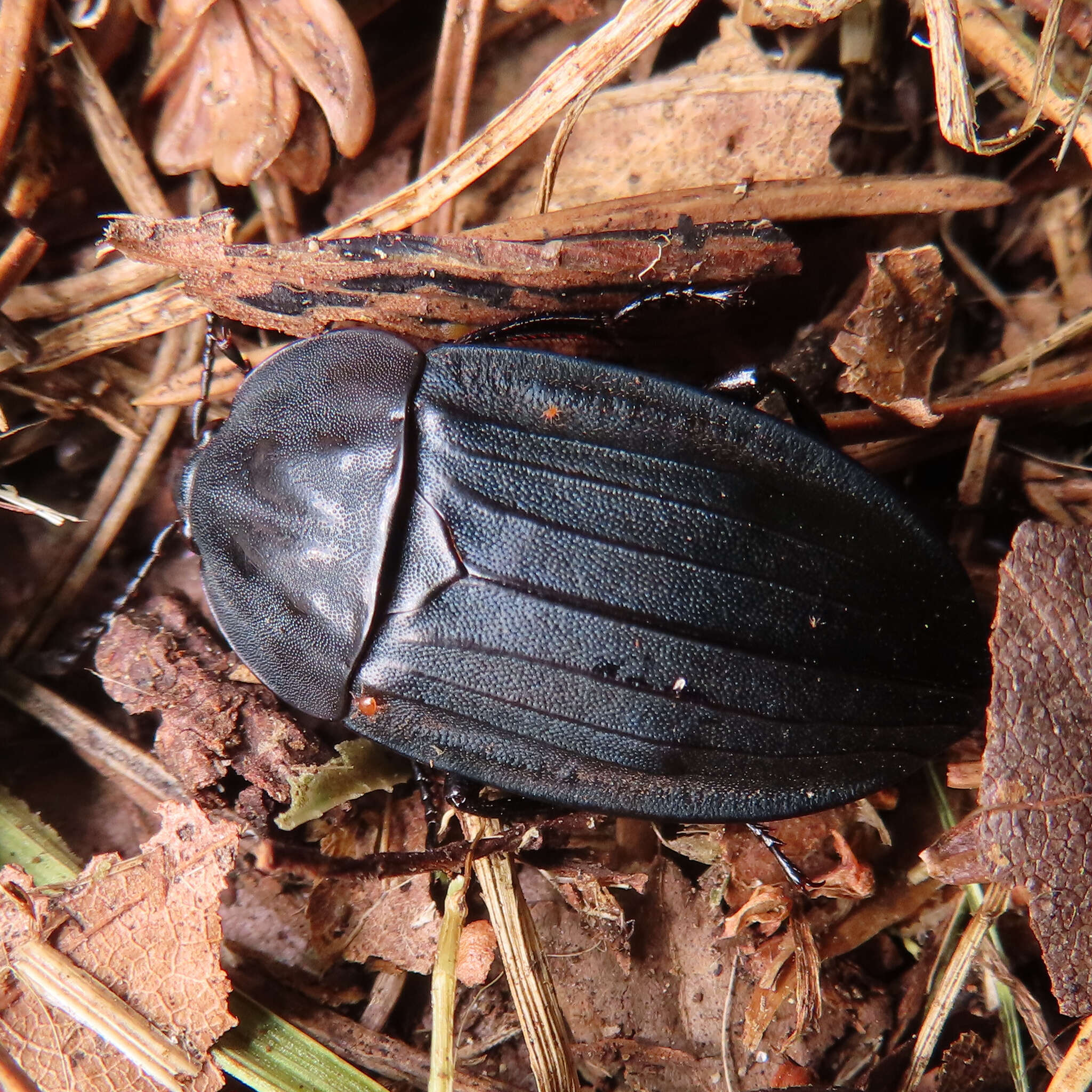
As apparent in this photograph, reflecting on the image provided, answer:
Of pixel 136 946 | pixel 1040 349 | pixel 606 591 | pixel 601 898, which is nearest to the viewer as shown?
pixel 606 591

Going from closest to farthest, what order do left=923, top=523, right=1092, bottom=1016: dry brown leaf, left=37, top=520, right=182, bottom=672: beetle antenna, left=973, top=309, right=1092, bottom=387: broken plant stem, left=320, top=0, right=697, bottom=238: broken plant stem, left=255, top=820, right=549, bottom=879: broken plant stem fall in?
left=923, top=523, right=1092, bottom=1016: dry brown leaf < left=255, top=820, right=549, bottom=879: broken plant stem < left=320, top=0, right=697, bottom=238: broken plant stem < left=973, top=309, right=1092, bottom=387: broken plant stem < left=37, top=520, right=182, bottom=672: beetle antenna

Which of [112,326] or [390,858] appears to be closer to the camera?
[390,858]

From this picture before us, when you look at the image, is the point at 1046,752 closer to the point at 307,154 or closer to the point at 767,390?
the point at 767,390

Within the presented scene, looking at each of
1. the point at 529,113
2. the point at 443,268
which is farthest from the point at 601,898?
the point at 529,113

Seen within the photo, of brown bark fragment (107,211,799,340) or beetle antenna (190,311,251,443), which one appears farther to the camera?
beetle antenna (190,311,251,443)

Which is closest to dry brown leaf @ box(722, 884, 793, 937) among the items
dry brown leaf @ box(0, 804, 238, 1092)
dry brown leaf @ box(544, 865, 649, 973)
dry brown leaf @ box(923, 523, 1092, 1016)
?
dry brown leaf @ box(544, 865, 649, 973)

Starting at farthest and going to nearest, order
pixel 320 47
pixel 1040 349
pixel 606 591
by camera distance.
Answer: pixel 1040 349, pixel 320 47, pixel 606 591

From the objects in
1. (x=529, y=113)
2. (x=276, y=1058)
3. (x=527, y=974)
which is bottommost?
(x=527, y=974)

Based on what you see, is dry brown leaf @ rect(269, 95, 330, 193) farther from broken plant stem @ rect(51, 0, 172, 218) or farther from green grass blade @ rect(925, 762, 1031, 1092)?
green grass blade @ rect(925, 762, 1031, 1092)
